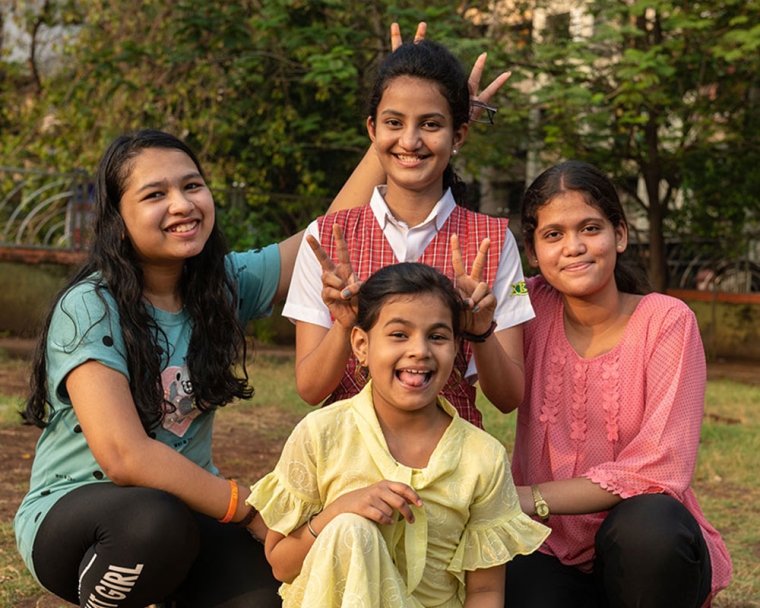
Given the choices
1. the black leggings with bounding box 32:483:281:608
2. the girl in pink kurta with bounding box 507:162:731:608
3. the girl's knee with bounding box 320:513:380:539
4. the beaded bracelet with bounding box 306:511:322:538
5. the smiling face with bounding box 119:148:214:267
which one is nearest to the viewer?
the girl's knee with bounding box 320:513:380:539

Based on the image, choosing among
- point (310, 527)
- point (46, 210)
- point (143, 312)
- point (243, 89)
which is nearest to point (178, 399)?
point (143, 312)

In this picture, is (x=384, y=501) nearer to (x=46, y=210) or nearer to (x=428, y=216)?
(x=428, y=216)

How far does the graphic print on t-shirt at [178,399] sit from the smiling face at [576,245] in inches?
40.0

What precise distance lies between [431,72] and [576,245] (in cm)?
59

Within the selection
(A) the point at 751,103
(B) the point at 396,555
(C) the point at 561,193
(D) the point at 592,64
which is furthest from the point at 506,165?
(B) the point at 396,555

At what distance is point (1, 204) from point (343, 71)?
4.34 meters

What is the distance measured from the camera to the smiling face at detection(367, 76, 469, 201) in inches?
104

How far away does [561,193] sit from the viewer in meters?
2.72

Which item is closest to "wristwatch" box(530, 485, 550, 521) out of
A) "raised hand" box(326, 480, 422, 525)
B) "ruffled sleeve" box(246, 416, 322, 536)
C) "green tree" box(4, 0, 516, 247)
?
"raised hand" box(326, 480, 422, 525)

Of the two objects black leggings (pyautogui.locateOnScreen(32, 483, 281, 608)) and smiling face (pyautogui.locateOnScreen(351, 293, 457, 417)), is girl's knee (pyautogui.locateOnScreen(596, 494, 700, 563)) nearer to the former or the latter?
smiling face (pyautogui.locateOnScreen(351, 293, 457, 417))

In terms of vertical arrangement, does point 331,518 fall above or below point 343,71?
below

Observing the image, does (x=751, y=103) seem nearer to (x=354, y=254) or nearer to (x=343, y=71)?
(x=343, y=71)

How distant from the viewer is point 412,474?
89.7 inches

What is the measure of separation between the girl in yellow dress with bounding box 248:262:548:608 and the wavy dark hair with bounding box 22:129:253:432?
18.8 inches
